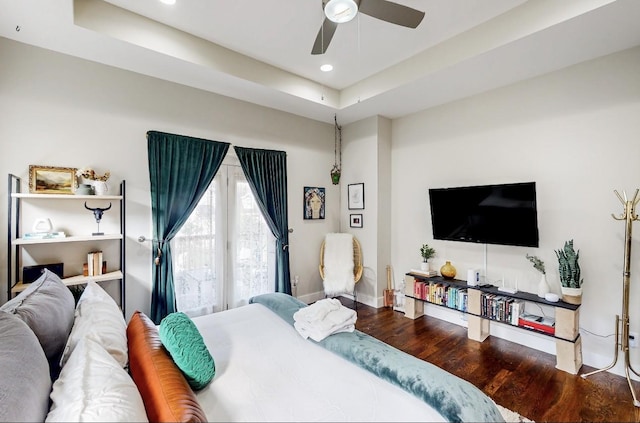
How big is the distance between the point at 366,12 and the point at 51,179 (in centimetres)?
299

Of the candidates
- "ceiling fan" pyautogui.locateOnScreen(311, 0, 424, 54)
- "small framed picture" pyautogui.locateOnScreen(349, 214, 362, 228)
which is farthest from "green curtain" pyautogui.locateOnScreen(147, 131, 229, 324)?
"small framed picture" pyautogui.locateOnScreen(349, 214, 362, 228)

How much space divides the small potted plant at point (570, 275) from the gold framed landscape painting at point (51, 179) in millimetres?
4556

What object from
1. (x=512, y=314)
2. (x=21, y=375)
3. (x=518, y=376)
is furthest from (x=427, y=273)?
(x=21, y=375)

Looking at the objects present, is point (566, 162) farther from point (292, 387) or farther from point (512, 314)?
point (292, 387)

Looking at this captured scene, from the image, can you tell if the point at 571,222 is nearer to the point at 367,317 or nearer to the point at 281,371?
the point at 367,317

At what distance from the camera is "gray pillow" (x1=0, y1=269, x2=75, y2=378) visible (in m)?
1.28

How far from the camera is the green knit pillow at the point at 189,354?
1.36 meters

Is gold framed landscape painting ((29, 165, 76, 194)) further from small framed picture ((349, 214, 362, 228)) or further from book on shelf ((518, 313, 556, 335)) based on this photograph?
book on shelf ((518, 313, 556, 335))

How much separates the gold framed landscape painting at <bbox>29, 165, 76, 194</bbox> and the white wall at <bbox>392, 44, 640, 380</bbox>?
405cm

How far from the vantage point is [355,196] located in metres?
4.56

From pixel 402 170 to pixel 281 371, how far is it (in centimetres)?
341

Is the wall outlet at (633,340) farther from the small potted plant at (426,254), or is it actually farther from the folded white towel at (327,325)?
the folded white towel at (327,325)

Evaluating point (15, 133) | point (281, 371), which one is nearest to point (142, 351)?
point (281, 371)

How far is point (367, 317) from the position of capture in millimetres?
3945
